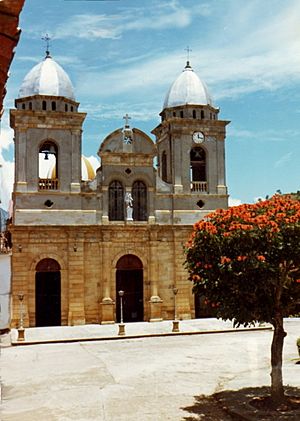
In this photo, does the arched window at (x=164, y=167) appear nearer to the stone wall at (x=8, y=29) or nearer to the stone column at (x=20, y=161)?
the stone column at (x=20, y=161)

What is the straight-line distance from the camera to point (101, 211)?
31.0m

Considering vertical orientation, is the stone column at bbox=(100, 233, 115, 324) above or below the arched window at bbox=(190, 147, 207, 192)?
below

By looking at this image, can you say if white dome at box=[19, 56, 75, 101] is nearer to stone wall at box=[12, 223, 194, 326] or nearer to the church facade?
the church facade

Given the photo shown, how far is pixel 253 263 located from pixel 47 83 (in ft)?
74.9

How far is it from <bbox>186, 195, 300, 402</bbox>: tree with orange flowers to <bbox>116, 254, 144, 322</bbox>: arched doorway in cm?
1818

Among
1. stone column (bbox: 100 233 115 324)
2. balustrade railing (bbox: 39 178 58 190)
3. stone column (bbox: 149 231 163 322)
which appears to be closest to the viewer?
stone column (bbox: 100 233 115 324)

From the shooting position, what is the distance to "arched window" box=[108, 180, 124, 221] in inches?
1235

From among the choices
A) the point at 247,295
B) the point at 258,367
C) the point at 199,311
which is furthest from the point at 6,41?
the point at 199,311

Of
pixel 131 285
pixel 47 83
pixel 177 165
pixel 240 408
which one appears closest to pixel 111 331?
pixel 131 285

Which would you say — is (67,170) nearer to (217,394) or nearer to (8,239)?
(8,239)

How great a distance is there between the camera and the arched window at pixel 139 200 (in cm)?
3167

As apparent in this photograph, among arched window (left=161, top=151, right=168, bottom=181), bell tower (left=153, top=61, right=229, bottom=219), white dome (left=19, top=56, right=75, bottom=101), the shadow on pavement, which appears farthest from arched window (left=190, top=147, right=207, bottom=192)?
the shadow on pavement

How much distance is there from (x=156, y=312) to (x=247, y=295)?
19.0 meters

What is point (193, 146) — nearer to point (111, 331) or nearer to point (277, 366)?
point (111, 331)
